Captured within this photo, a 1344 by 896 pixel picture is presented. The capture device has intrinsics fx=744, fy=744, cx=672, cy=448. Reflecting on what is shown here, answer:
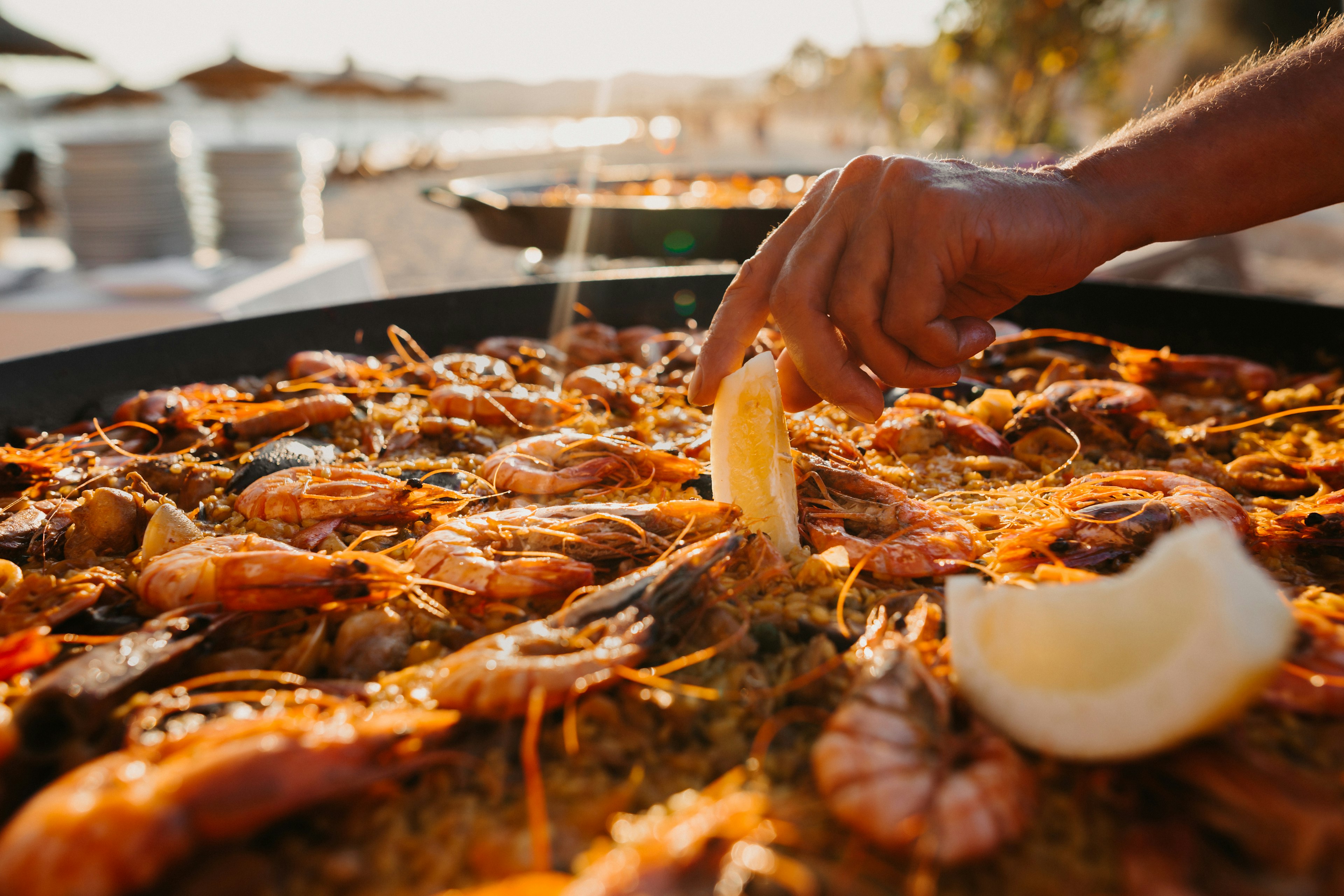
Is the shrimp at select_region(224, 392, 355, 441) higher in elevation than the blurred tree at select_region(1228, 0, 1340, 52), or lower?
lower

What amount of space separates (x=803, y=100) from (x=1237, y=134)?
198 ft

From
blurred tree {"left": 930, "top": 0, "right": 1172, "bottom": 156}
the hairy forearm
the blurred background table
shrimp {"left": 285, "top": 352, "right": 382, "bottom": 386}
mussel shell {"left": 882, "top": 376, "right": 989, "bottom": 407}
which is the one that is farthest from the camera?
blurred tree {"left": 930, "top": 0, "right": 1172, "bottom": 156}

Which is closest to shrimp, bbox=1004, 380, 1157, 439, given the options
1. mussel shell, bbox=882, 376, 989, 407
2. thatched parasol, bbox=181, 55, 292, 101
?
mussel shell, bbox=882, 376, 989, 407

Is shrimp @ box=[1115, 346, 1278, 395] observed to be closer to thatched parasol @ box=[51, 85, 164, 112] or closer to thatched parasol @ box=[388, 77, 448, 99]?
thatched parasol @ box=[51, 85, 164, 112]

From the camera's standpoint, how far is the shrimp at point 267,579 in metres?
1.48

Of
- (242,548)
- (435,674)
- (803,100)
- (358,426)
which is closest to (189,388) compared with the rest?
(358,426)

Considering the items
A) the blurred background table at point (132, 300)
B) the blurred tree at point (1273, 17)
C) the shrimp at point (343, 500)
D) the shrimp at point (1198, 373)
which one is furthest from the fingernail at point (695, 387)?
the blurred tree at point (1273, 17)

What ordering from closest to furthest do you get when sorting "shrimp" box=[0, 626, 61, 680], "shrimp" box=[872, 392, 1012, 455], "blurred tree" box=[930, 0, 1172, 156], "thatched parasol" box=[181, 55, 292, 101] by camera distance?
"shrimp" box=[0, 626, 61, 680] → "shrimp" box=[872, 392, 1012, 455] → "thatched parasol" box=[181, 55, 292, 101] → "blurred tree" box=[930, 0, 1172, 156]

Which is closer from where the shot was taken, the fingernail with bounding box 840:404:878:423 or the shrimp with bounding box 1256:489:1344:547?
the shrimp with bounding box 1256:489:1344:547

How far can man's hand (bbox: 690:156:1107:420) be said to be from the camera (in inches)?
66.4

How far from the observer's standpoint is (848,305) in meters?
1.73

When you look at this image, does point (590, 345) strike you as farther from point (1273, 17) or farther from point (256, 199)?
point (1273, 17)

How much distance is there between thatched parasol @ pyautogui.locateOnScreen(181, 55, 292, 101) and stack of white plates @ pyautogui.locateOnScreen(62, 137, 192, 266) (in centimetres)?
600

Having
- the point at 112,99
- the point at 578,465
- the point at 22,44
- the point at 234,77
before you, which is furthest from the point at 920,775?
the point at 22,44
